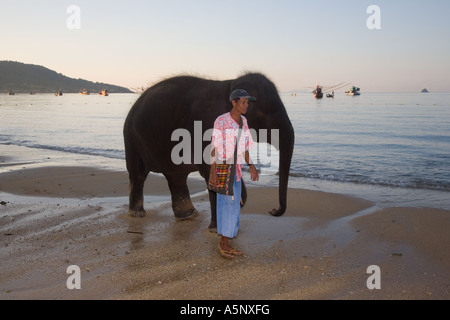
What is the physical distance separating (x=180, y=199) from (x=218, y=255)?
76.7 inches

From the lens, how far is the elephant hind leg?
6.69 meters

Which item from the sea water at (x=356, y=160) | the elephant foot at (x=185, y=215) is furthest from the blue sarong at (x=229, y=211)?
the sea water at (x=356, y=160)

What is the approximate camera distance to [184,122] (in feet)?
19.7

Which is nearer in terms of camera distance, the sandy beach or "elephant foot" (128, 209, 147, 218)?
the sandy beach

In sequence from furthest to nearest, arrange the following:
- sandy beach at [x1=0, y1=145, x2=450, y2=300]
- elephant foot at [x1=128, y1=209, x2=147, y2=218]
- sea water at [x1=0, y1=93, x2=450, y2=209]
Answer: sea water at [x1=0, y1=93, x2=450, y2=209] < elephant foot at [x1=128, y1=209, x2=147, y2=218] < sandy beach at [x1=0, y1=145, x2=450, y2=300]

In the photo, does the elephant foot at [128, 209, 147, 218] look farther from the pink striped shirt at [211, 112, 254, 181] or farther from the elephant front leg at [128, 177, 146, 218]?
the pink striped shirt at [211, 112, 254, 181]

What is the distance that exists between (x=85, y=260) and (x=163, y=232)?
139cm

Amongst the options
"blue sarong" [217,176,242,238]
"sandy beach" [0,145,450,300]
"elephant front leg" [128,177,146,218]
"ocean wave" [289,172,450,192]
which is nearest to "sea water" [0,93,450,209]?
"ocean wave" [289,172,450,192]

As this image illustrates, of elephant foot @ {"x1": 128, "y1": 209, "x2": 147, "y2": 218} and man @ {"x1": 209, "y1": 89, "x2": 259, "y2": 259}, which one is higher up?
man @ {"x1": 209, "y1": 89, "x2": 259, "y2": 259}

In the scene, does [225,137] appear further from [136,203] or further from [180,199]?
[136,203]

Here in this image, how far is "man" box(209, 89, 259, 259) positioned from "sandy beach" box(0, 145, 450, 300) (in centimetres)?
35

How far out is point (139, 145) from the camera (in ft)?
22.0

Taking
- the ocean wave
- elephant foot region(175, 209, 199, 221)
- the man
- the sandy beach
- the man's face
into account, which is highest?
the man's face

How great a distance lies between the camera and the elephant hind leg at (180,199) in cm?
669
